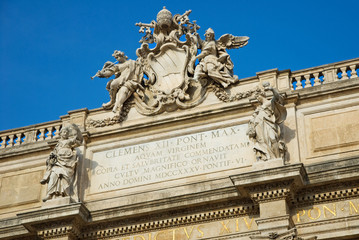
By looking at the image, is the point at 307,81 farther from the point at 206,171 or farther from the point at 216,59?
the point at 206,171

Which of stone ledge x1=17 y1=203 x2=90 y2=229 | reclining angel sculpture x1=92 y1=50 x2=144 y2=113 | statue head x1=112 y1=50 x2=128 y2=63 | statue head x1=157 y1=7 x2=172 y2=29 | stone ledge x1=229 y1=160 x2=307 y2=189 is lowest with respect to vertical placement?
stone ledge x1=17 y1=203 x2=90 y2=229

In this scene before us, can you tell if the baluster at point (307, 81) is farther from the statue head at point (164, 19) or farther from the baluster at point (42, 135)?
the baluster at point (42, 135)

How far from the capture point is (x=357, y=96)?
21.1 metres

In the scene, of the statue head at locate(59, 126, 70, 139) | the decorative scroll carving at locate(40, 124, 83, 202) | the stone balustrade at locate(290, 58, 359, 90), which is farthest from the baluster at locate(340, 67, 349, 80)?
the statue head at locate(59, 126, 70, 139)

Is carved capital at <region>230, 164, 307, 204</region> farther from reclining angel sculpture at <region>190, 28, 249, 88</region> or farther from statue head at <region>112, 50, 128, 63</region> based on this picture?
statue head at <region>112, 50, 128, 63</region>

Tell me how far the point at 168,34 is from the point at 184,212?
5.15m

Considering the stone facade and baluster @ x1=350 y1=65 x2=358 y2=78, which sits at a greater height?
baluster @ x1=350 y1=65 x2=358 y2=78

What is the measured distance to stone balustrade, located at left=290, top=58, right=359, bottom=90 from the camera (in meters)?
21.5

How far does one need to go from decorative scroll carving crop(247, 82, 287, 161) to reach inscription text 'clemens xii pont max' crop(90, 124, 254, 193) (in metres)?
0.61

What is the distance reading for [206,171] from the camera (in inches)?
833

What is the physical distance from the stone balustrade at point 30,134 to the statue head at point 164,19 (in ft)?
11.3

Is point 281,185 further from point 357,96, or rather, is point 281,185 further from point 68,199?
point 68,199

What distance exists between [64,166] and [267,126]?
4.75 m

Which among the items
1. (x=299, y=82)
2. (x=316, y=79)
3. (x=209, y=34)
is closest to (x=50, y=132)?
(x=209, y=34)
